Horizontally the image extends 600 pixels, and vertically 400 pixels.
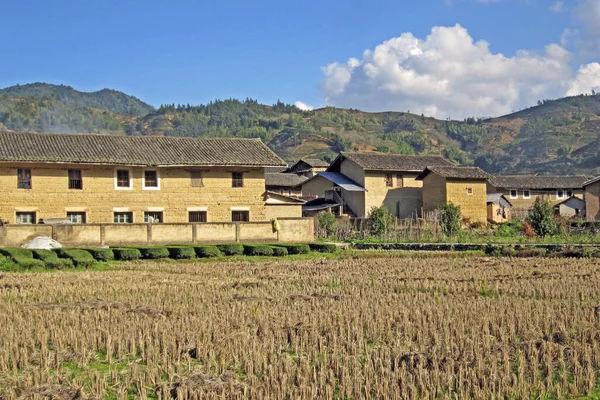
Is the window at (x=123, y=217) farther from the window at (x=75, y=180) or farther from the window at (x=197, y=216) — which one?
the window at (x=197, y=216)

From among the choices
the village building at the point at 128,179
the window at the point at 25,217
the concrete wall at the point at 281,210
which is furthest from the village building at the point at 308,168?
the window at the point at 25,217

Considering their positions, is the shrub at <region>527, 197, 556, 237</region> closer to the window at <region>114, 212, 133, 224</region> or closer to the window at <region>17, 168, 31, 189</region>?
the window at <region>114, 212, 133, 224</region>

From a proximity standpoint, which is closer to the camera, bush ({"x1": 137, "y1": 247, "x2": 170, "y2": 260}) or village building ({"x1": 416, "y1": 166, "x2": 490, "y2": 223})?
bush ({"x1": 137, "y1": 247, "x2": 170, "y2": 260})

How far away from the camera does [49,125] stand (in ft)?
585

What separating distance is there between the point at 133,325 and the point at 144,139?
29690mm

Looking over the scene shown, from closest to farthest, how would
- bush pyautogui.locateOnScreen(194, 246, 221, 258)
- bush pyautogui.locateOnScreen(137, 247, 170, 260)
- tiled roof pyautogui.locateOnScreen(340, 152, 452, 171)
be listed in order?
1. bush pyautogui.locateOnScreen(137, 247, 170, 260)
2. bush pyautogui.locateOnScreen(194, 246, 221, 258)
3. tiled roof pyautogui.locateOnScreen(340, 152, 452, 171)

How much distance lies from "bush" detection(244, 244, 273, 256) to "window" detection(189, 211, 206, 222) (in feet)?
27.0

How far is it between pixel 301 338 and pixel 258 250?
63.5 feet

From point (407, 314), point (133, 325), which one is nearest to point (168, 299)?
point (133, 325)

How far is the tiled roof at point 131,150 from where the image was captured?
117 feet

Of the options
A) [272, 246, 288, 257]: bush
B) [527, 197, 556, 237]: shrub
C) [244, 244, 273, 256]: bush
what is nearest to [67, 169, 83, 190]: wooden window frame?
[244, 244, 273, 256]: bush

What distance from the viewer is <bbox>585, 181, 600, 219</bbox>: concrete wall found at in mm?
55781

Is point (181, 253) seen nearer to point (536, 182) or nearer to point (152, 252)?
point (152, 252)

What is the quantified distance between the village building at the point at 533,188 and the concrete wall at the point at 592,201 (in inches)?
401
